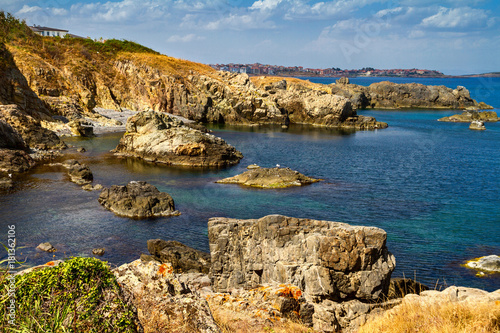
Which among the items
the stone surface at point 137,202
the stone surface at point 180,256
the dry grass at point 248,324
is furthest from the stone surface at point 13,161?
the dry grass at point 248,324

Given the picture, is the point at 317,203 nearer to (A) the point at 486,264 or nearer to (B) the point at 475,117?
(A) the point at 486,264

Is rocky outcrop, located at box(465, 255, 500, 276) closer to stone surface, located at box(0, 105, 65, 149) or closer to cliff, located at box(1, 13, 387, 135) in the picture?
stone surface, located at box(0, 105, 65, 149)

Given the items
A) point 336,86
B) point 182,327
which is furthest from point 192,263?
point 336,86

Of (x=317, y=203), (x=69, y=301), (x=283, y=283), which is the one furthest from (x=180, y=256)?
(x=69, y=301)

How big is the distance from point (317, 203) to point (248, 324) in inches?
1155

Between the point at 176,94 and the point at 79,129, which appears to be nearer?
the point at 79,129

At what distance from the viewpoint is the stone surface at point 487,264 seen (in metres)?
26.4

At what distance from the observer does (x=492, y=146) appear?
77062 mm

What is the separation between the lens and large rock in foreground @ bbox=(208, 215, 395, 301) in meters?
15.9

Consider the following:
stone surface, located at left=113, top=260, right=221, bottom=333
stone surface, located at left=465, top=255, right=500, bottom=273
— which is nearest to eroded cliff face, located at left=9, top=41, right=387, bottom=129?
stone surface, located at left=465, top=255, right=500, bottom=273

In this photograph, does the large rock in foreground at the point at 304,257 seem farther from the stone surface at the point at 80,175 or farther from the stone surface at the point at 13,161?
the stone surface at the point at 13,161

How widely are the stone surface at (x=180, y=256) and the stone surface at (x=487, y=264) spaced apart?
57.9 ft

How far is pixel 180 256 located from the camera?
2641 cm

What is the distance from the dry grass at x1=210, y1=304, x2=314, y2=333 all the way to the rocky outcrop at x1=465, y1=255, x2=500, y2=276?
19.3 meters
